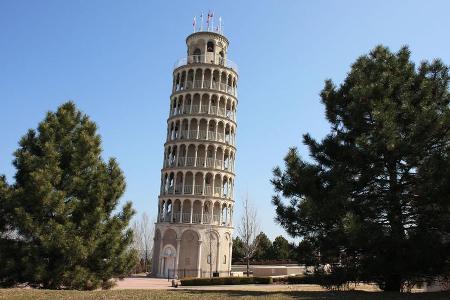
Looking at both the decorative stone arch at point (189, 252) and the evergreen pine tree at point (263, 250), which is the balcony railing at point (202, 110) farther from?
the evergreen pine tree at point (263, 250)

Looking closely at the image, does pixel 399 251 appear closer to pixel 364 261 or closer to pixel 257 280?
pixel 364 261

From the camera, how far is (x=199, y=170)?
47.7 m

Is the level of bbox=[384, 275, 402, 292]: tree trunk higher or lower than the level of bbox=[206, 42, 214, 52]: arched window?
lower

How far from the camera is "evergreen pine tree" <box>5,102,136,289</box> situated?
18.0 meters

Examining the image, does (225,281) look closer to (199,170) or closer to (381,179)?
(199,170)

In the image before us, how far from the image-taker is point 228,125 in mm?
50875

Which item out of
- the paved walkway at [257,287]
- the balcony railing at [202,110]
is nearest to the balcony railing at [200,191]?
the balcony railing at [202,110]

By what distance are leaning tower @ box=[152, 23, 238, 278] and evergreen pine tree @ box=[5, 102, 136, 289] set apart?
984 inches

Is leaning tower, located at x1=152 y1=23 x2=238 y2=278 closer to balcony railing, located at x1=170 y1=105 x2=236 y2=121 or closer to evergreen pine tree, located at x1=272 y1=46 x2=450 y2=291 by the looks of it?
balcony railing, located at x1=170 y1=105 x2=236 y2=121

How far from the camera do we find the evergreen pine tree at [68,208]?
18047 millimetres

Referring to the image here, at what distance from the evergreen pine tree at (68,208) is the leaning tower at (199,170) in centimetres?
2500

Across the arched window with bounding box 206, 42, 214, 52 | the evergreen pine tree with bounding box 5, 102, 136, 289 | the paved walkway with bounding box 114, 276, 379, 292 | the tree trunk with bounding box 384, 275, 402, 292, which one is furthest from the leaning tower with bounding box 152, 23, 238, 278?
the tree trunk with bounding box 384, 275, 402, 292

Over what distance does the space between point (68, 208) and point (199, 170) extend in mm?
29284

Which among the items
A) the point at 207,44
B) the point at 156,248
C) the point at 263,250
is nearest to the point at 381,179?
the point at 156,248
